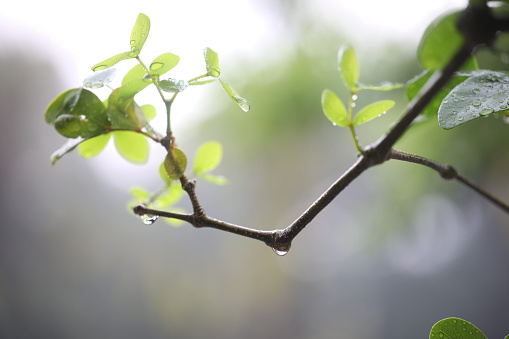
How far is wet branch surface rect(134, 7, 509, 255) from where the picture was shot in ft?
0.55

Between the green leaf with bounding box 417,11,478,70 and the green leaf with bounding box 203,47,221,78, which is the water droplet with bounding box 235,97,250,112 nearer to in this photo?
the green leaf with bounding box 203,47,221,78

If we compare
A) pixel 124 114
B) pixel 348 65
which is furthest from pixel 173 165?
pixel 348 65

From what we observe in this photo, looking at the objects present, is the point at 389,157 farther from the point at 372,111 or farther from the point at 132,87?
the point at 132,87

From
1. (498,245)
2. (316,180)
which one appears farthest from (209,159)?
(498,245)

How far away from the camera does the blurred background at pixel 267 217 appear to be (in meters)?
1.60

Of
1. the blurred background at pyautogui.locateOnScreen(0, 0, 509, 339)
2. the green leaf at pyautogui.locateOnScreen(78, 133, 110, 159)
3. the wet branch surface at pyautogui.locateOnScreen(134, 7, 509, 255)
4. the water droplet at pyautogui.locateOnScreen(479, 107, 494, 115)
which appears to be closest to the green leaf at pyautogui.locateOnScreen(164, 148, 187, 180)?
the wet branch surface at pyautogui.locateOnScreen(134, 7, 509, 255)

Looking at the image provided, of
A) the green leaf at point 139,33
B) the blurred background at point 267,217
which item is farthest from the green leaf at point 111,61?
the blurred background at point 267,217

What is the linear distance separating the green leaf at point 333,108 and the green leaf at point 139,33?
0.52 ft

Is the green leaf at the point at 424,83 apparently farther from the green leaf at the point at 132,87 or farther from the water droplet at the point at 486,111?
the green leaf at the point at 132,87

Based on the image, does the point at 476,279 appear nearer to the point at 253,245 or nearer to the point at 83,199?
the point at 253,245

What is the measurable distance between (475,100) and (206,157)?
1.03ft

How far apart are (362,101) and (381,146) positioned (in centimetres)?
171

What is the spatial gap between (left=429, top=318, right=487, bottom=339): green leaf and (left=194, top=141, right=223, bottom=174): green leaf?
31 centimetres

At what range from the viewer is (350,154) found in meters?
1.94
